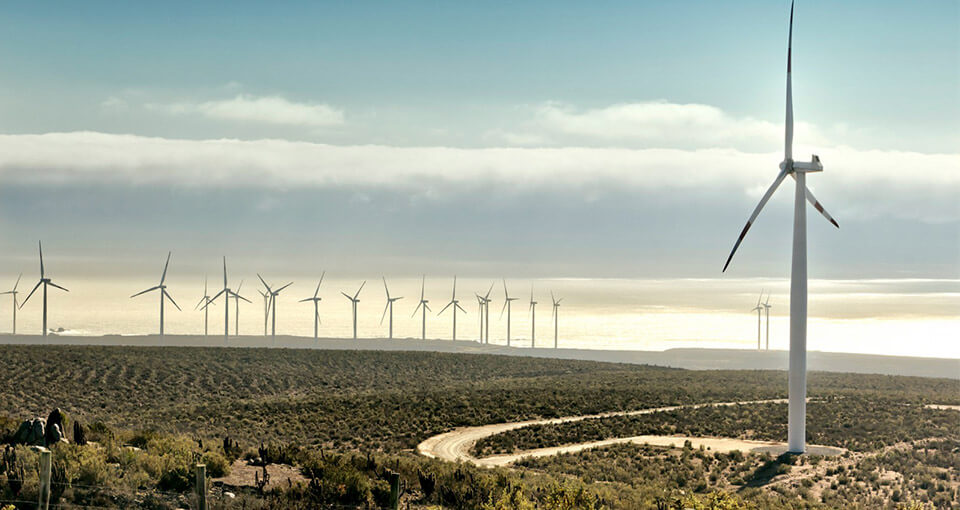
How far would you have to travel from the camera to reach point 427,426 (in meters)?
62.1

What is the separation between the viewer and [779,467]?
44031mm

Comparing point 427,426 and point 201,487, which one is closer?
point 201,487

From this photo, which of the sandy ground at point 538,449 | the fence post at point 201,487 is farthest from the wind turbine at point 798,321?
the fence post at point 201,487

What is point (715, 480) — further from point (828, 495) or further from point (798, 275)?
point (798, 275)

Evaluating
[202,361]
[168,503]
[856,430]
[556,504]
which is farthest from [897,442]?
[202,361]

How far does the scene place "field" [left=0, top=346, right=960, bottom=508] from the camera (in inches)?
1042

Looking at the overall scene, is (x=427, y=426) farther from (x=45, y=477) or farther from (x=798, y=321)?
(x=45, y=477)

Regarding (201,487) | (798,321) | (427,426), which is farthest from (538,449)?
(201,487)

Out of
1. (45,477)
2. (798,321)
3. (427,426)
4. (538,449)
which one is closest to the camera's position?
(45,477)

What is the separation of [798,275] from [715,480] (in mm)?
12179

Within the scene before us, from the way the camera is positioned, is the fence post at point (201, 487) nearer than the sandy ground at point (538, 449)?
Yes

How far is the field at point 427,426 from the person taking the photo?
2647 centimetres

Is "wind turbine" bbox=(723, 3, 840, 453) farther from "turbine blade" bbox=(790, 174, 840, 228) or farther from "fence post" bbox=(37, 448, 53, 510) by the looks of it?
"fence post" bbox=(37, 448, 53, 510)

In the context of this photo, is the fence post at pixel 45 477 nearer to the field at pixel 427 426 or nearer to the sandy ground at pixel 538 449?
the field at pixel 427 426
